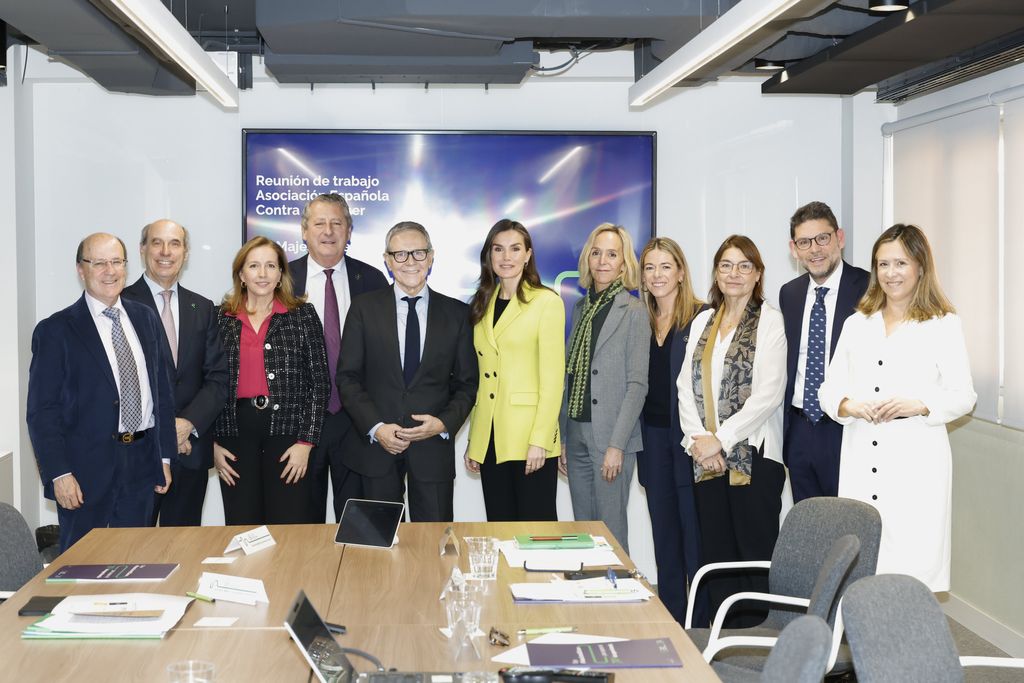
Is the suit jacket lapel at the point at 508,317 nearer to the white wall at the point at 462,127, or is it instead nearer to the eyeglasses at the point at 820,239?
the eyeglasses at the point at 820,239

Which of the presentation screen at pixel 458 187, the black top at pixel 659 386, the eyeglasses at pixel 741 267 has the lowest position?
the black top at pixel 659 386

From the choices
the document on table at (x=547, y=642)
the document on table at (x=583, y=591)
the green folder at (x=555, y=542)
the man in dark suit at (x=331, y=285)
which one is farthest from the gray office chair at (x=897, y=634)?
the man in dark suit at (x=331, y=285)

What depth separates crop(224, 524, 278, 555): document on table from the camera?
11.1 feet

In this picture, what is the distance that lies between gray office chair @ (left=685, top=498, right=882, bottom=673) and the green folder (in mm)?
414

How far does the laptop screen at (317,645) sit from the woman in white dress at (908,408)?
2.58m

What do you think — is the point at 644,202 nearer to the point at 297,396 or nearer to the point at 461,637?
the point at 297,396

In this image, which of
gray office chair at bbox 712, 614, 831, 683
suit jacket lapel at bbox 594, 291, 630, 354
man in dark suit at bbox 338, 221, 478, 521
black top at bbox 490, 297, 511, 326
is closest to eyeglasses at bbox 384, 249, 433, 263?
man in dark suit at bbox 338, 221, 478, 521

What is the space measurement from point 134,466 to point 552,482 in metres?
1.96

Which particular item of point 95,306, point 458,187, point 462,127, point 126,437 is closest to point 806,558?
point 126,437

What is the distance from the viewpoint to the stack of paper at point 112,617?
2572 millimetres

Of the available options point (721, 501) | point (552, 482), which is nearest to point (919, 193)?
point (721, 501)

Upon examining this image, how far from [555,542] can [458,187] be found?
3298 millimetres

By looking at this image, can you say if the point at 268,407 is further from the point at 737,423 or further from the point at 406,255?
the point at 737,423

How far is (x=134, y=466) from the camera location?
4.39 meters
